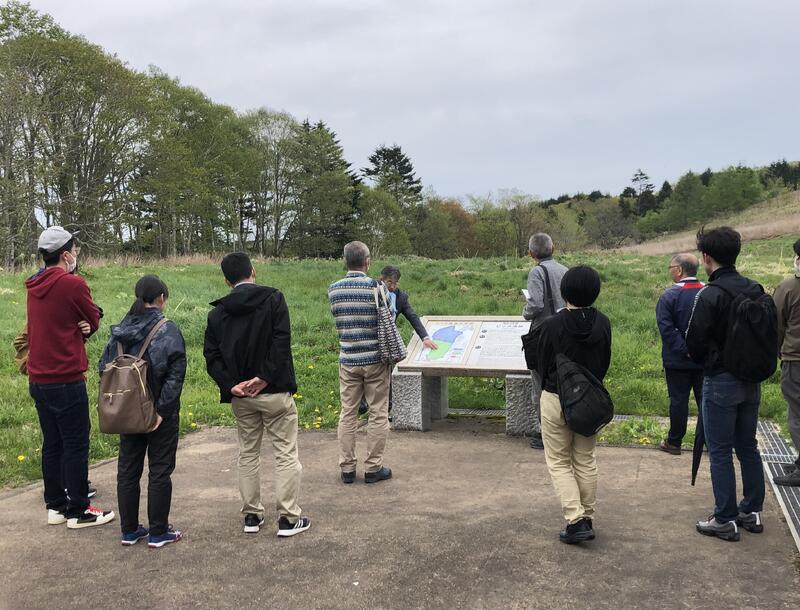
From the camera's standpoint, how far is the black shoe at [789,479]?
508 centimetres

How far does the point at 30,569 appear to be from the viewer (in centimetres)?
400

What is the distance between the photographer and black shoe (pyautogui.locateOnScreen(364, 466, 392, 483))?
5512 mm

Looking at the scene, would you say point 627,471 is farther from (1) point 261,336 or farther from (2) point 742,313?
(1) point 261,336

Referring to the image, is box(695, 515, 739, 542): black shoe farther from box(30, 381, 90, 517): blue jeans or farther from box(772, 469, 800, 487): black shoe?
box(30, 381, 90, 517): blue jeans

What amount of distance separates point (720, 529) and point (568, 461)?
1.03 metres

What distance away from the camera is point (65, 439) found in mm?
4484

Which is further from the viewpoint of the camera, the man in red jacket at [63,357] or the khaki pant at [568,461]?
the man in red jacket at [63,357]

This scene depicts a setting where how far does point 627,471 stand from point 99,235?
30.7 m

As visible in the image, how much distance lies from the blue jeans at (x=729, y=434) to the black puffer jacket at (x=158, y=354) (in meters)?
3.34

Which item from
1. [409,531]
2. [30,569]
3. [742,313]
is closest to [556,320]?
[742,313]

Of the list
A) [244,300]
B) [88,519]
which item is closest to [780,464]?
[244,300]

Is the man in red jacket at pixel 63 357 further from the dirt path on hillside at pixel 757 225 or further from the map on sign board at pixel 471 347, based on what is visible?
the dirt path on hillside at pixel 757 225

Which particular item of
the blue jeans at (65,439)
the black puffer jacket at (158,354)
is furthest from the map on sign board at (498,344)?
the blue jeans at (65,439)

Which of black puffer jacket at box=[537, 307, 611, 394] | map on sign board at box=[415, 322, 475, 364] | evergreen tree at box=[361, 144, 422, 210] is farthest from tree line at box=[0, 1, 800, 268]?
black puffer jacket at box=[537, 307, 611, 394]
